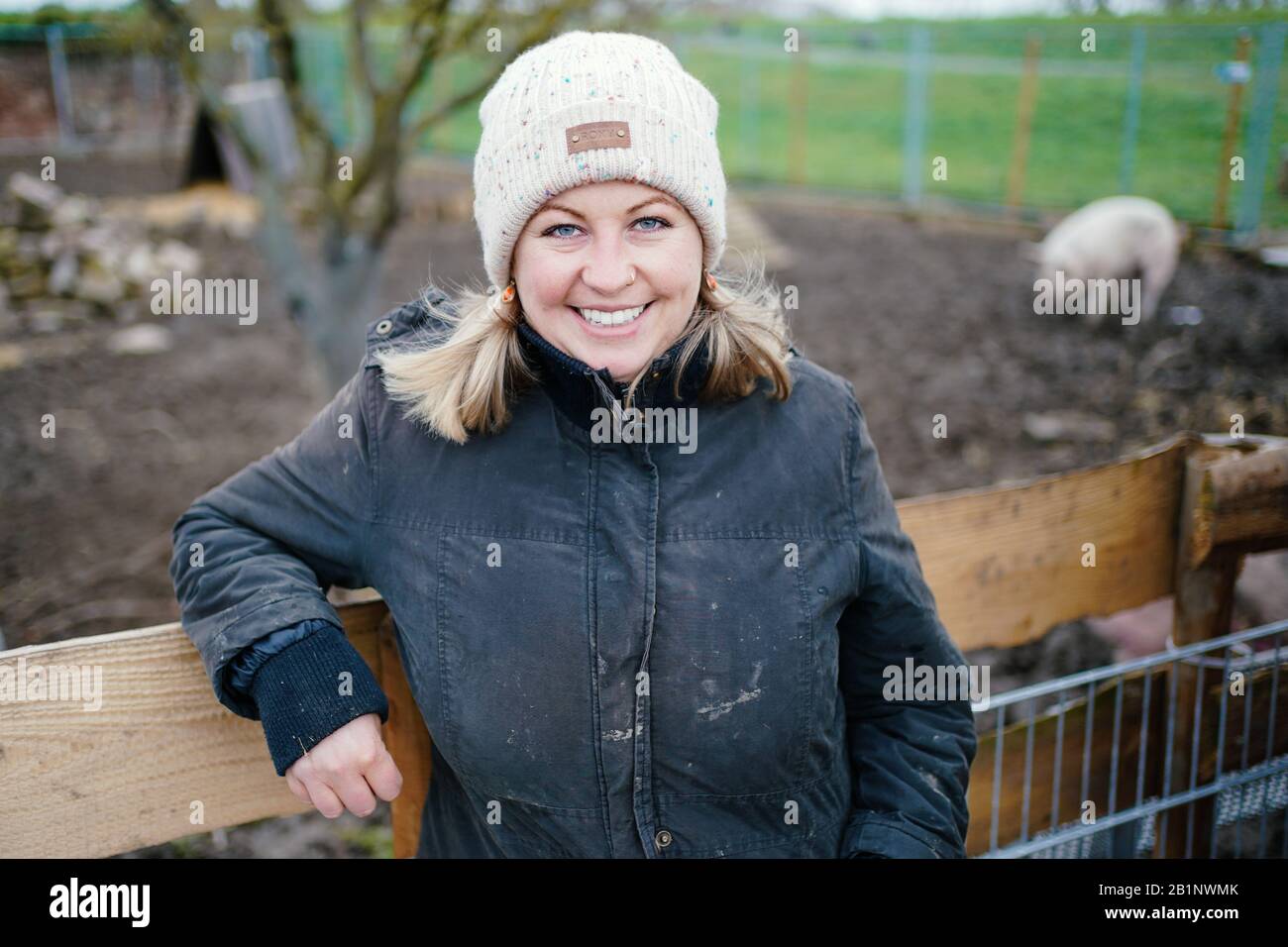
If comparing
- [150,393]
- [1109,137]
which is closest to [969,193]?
[1109,137]

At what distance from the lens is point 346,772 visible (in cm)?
162

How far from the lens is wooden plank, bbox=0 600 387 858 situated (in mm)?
1662

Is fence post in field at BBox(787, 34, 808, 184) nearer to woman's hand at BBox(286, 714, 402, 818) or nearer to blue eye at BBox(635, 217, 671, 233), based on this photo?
blue eye at BBox(635, 217, 671, 233)

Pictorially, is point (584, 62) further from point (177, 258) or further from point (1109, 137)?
point (1109, 137)

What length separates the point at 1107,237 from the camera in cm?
905

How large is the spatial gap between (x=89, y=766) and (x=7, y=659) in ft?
0.71

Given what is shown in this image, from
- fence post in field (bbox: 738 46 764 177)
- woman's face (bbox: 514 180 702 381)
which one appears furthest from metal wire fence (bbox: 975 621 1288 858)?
fence post in field (bbox: 738 46 764 177)

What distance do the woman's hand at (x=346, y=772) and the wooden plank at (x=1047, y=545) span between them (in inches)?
47.9

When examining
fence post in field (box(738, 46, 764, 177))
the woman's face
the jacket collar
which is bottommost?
the jacket collar

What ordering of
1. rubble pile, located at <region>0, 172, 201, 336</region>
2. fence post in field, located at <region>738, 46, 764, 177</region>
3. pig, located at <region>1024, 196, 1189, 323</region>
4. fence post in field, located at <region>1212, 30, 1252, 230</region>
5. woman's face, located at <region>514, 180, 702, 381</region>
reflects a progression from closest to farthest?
1. woman's face, located at <region>514, 180, 702, 381</region>
2. pig, located at <region>1024, 196, 1189, 323</region>
3. rubble pile, located at <region>0, 172, 201, 336</region>
4. fence post in field, located at <region>1212, 30, 1252, 230</region>
5. fence post in field, located at <region>738, 46, 764, 177</region>

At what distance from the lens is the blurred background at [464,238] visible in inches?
183

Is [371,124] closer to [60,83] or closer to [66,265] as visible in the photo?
[66,265]

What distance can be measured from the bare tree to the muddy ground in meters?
0.21

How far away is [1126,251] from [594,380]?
8.54 m
